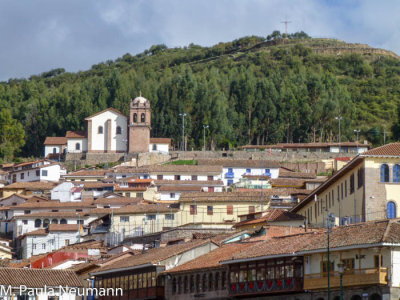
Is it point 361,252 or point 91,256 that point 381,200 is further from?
point 91,256

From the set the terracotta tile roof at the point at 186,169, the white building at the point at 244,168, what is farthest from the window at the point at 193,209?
the white building at the point at 244,168

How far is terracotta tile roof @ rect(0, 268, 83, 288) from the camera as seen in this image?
211ft

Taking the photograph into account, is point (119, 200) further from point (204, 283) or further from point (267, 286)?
point (267, 286)

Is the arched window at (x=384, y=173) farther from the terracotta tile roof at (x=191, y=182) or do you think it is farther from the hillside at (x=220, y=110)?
the hillside at (x=220, y=110)

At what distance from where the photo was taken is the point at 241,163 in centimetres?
11969

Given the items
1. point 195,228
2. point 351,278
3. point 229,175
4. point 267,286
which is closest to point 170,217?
point 195,228

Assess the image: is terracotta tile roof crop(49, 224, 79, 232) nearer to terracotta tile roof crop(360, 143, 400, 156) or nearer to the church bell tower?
the church bell tower

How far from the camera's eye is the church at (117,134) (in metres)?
135

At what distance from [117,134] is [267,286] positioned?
286ft

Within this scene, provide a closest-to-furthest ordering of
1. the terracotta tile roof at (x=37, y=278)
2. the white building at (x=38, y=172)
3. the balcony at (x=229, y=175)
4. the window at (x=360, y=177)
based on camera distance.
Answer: the window at (x=360, y=177), the terracotta tile roof at (x=37, y=278), the balcony at (x=229, y=175), the white building at (x=38, y=172)

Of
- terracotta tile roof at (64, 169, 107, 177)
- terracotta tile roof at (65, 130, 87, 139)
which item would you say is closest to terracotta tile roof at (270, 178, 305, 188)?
terracotta tile roof at (64, 169, 107, 177)

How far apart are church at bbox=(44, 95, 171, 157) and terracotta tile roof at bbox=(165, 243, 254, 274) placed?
73974 millimetres

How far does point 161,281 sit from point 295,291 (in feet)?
38.6

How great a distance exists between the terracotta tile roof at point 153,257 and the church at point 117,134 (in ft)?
222
